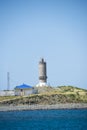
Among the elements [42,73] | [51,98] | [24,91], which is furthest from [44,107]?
[42,73]

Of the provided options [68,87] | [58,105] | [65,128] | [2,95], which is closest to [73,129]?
[65,128]

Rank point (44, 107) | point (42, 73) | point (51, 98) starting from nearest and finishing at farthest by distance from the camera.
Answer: point (44, 107), point (51, 98), point (42, 73)

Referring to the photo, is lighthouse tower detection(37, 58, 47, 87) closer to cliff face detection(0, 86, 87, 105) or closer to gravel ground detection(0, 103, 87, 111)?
cliff face detection(0, 86, 87, 105)

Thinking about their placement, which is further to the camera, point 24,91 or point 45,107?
point 24,91

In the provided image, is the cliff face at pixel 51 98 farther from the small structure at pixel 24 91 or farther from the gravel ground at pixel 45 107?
the small structure at pixel 24 91

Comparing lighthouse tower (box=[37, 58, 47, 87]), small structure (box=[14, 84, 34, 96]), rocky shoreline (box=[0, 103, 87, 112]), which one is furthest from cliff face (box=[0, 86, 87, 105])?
lighthouse tower (box=[37, 58, 47, 87])

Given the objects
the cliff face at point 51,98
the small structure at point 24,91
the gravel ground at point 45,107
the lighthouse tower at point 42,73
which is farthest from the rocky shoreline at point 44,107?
the lighthouse tower at point 42,73

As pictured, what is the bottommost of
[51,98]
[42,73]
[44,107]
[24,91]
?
[44,107]

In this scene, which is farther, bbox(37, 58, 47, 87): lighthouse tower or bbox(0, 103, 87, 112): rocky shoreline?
bbox(37, 58, 47, 87): lighthouse tower

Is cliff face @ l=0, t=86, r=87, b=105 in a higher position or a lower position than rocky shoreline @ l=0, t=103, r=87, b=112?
higher

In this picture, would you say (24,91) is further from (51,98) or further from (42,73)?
(51,98)

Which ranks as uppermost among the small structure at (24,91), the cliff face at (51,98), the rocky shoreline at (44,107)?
the small structure at (24,91)

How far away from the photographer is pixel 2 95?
11881 cm

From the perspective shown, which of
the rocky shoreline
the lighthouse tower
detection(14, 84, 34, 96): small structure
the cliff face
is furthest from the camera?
the lighthouse tower
